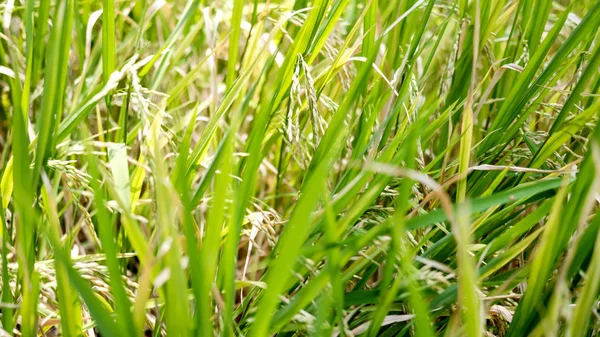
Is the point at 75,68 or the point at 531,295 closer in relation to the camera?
the point at 531,295

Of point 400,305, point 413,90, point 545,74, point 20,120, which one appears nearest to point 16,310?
point 20,120

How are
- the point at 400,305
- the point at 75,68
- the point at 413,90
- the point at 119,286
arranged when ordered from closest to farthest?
the point at 119,286 → the point at 400,305 → the point at 413,90 → the point at 75,68

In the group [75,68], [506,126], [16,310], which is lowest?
[16,310]

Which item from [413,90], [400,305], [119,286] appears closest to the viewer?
[119,286]

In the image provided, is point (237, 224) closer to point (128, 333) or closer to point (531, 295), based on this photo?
point (128, 333)

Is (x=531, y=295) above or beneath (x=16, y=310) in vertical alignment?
above

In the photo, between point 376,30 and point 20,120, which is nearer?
point 20,120

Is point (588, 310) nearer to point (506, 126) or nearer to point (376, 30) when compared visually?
point (506, 126)

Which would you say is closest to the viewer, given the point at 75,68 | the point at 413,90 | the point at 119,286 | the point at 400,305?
the point at 119,286

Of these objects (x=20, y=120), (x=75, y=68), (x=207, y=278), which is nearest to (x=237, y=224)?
(x=207, y=278)
